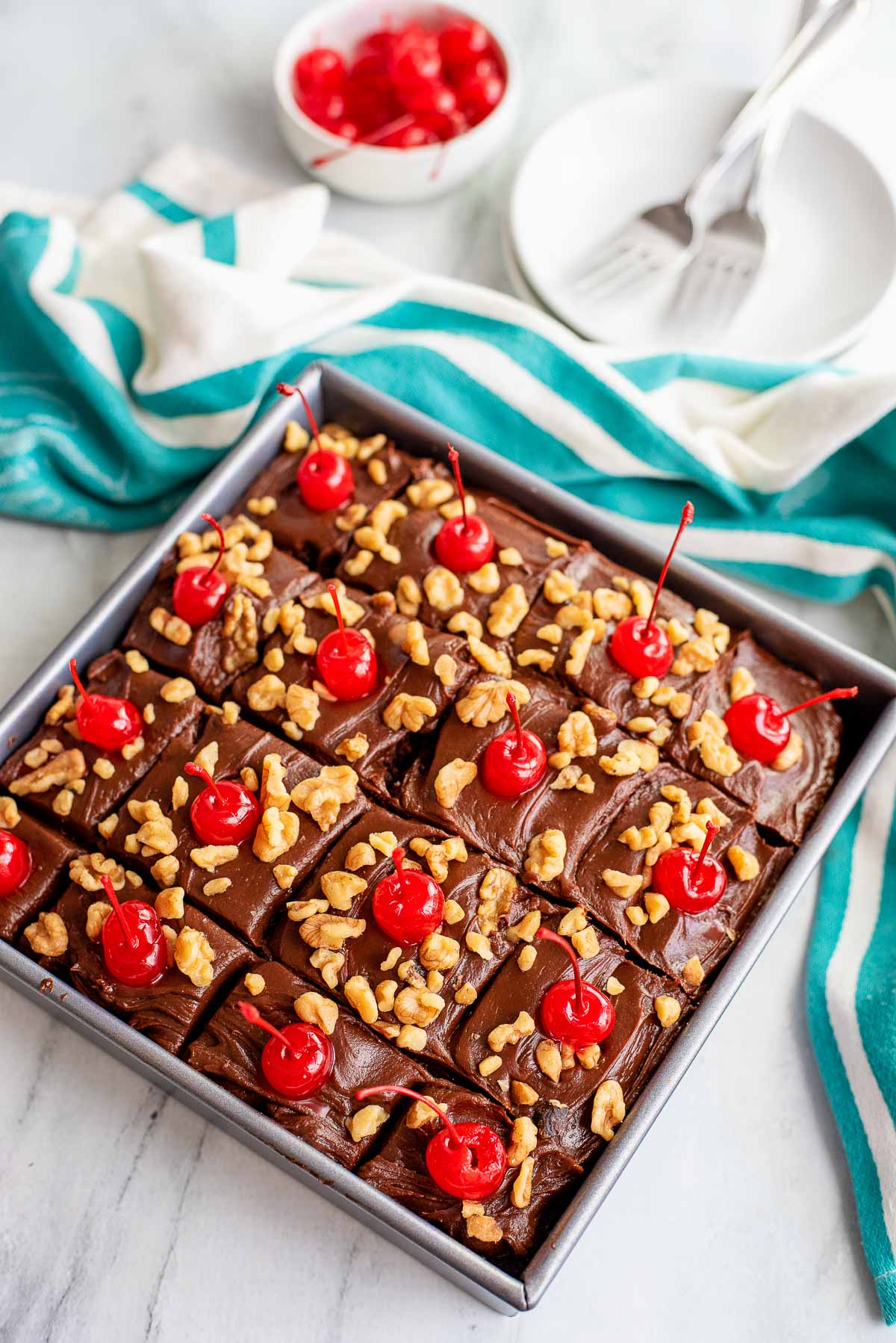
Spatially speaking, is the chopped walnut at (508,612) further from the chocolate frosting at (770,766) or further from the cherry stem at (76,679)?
the cherry stem at (76,679)

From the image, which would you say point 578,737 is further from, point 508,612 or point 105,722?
point 105,722

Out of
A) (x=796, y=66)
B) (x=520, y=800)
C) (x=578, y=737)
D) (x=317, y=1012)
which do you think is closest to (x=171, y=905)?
(x=317, y=1012)

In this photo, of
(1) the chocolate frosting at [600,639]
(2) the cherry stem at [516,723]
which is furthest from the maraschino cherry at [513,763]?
(1) the chocolate frosting at [600,639]

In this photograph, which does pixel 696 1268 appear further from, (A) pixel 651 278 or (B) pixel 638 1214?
(A) pixel 651 278

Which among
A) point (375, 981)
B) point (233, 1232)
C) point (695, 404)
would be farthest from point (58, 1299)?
point (695, 404)

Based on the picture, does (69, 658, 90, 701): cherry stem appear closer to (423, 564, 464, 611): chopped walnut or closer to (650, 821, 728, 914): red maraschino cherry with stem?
(423, 564, 464, 611): chopped walnut
